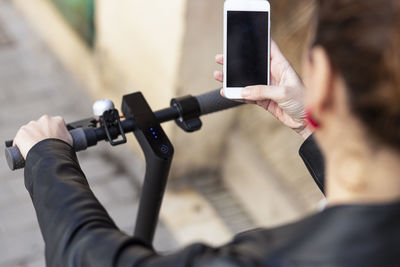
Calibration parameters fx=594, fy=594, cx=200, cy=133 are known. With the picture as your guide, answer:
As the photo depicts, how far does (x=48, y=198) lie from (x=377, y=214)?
0.71 m

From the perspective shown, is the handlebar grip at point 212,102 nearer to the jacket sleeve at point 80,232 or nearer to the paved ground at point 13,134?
the jacket sleeve at point 80,232

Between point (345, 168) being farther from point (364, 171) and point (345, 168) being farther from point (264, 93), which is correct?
point (264, 93)

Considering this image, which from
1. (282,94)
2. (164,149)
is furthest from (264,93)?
(164,149)

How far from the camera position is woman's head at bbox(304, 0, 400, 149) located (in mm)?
876

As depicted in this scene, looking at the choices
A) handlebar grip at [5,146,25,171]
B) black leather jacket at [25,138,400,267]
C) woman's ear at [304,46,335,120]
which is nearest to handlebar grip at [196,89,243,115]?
black leather jacket at [25,138,400,267]

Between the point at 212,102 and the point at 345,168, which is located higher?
the point at 345,168

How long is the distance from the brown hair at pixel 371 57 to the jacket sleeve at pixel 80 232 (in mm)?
306

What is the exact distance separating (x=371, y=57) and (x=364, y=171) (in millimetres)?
194

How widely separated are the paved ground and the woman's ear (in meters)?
2.43

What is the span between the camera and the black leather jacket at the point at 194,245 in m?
0.96

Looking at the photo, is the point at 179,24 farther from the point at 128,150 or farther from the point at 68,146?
the point at 68,146

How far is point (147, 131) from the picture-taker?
1625mm

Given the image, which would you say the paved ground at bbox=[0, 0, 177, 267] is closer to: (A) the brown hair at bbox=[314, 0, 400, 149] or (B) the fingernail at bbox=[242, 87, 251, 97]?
(B) the fingernail at bbox=[242, 87, 251, 97]

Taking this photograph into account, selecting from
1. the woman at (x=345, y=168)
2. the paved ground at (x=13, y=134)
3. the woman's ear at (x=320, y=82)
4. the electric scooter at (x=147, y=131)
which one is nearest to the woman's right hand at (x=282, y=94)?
the electric scooter at (x=147, y=131)
